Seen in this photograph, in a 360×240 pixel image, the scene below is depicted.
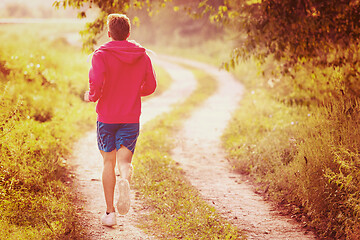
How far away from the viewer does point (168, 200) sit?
5.74 m

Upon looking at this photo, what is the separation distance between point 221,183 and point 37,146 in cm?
322

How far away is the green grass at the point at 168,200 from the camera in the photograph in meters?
4.85

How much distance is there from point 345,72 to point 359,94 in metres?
0.96

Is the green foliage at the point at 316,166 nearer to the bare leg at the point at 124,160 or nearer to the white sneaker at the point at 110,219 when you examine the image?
the bare leg at the point at 124,160

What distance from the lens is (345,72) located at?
8.75 meters

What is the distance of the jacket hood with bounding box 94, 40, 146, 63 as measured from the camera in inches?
169

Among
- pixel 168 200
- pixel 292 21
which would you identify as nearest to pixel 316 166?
pixel 168 200

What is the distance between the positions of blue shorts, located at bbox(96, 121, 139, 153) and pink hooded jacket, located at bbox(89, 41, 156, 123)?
8 centimetres

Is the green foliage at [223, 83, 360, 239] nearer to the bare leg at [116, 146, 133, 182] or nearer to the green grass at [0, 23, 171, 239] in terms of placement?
the bare leg at [116, 146, 133, 182]

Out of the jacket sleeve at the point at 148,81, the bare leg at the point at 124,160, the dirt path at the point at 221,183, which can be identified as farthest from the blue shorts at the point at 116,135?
the dirt path at the point at 221,183

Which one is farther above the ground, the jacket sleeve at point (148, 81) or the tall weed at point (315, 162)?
the jacket sleeve at point (148, 81)

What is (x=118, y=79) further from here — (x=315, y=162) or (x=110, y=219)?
(x=315, y=162)

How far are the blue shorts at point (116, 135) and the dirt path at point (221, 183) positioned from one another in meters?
1.84

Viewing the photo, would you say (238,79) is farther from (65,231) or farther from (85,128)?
(65,231)
